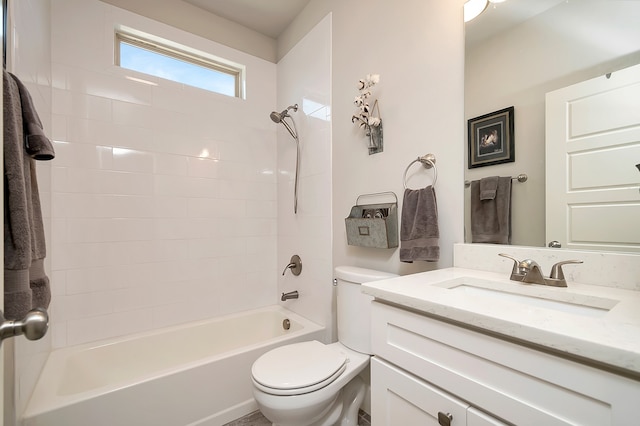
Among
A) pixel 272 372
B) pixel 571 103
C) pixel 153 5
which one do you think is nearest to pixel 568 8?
pixel 571 103

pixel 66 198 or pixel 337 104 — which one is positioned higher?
pixel 337 104

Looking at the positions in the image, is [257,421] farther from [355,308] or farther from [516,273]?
[516,273]

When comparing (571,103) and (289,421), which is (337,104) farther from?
(289,421)

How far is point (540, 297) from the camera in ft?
2.71

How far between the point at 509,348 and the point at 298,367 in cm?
91

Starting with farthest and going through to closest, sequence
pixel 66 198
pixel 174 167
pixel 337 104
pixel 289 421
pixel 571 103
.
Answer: pixel 174 167
pixel 337 104
pixel 66 198
pixel 289 421
pixel 571 103

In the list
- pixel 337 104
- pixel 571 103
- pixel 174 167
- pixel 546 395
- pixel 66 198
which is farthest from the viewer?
pixel 174 167

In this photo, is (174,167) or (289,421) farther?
(174,167)

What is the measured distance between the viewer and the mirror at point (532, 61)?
0.85 m

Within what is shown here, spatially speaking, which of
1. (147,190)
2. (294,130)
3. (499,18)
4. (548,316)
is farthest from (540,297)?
→ (147,190)

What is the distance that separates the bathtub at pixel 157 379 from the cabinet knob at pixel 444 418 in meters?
1.15


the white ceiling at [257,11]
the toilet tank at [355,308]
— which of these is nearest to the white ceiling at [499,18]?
the toilet tank at [355,308]

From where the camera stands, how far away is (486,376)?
2.05 feet

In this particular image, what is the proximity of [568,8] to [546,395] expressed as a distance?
121 cm
